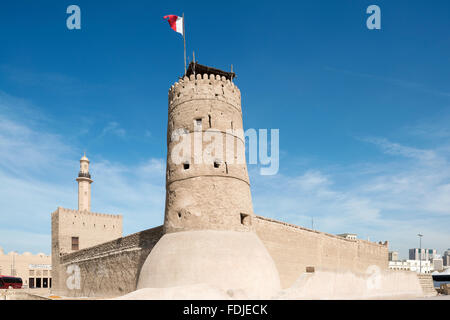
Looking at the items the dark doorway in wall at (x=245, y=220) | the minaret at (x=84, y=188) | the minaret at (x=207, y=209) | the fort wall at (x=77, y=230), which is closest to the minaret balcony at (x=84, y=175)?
the minaret at (x=84, y=188)

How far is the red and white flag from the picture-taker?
1931 centimetres

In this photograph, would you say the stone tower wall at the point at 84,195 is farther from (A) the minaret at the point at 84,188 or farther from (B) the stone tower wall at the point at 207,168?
(B) the stone tower wall at the point at 207,168

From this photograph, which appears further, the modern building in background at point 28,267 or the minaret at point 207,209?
the modern building in background at point 28,267

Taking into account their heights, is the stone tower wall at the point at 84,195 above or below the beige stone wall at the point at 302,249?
above

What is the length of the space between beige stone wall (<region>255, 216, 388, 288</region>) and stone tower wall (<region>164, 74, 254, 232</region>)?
11.2 ft

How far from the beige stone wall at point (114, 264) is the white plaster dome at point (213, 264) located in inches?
149

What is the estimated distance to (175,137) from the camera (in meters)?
17.6

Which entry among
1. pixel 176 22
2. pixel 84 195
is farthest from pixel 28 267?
pixel 176 22

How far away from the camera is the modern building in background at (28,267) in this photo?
49406mm

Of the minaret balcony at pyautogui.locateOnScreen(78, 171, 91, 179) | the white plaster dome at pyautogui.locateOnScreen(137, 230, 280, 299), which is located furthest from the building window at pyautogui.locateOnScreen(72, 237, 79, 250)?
the white plaster dome at pyautogui.locateOnScreen(137, 230, 280, 299)

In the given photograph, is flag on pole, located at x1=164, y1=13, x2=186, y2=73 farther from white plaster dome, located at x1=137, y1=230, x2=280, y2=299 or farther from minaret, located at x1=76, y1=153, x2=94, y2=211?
minaret, located at x1=76, y1=153, x2=94, y2=211
